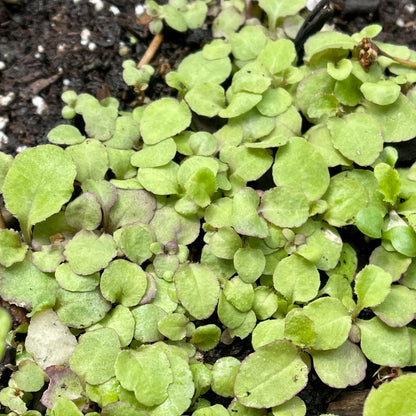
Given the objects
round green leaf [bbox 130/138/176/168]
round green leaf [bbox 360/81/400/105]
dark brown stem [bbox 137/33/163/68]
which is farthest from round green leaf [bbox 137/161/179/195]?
round green leaf [bbox 360/81/400/105]

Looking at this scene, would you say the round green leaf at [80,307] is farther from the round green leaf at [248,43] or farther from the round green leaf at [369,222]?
the round green leaf at [248,43]

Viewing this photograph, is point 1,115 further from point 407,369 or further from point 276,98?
point 407,369

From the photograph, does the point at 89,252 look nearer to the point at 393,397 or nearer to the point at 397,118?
the point at 393,397

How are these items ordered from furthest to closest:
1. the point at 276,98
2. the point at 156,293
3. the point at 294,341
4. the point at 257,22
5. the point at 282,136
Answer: the point at 257,22
the point at 276,98
the point at 282,136
the point at 156,293
the point at 294,341

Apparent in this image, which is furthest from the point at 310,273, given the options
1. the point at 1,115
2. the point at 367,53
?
the point at 1,115

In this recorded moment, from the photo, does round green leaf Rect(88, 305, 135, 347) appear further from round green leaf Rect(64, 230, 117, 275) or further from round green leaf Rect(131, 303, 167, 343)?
round green leaf Rect(64, 230, 117, 275)

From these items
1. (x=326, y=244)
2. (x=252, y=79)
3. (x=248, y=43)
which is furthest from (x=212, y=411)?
(x=248, y=43)

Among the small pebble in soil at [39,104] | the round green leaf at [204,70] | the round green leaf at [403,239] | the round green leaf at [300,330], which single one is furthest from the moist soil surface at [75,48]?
the round green leaf at [300,330]
